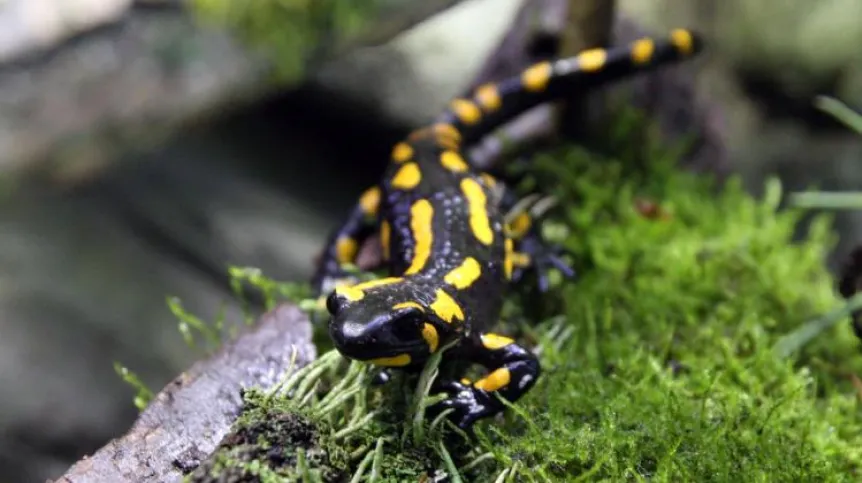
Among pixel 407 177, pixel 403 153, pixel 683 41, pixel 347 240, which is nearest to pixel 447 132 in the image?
pixel 403 153

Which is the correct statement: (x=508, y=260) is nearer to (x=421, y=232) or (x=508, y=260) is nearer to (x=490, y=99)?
(x=421, y=232)

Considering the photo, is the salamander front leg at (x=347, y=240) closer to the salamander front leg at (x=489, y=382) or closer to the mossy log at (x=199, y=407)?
the mossy log at (x=199, y=407)

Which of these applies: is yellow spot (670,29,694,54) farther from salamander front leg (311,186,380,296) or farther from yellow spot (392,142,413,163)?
salamander front leg (311,186,380,296)

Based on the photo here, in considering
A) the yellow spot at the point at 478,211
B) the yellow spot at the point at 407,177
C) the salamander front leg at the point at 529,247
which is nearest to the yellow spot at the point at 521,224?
the salamander front leg at the point at 529,247

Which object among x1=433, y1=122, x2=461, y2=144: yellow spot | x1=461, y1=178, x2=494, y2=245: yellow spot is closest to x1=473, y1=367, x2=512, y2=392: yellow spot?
x1=461, y1=178, x2=494, y2=245: yellow spot

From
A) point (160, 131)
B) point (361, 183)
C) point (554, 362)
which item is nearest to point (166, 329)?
point (160, 131)

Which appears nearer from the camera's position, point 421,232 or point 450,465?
point 450,465
